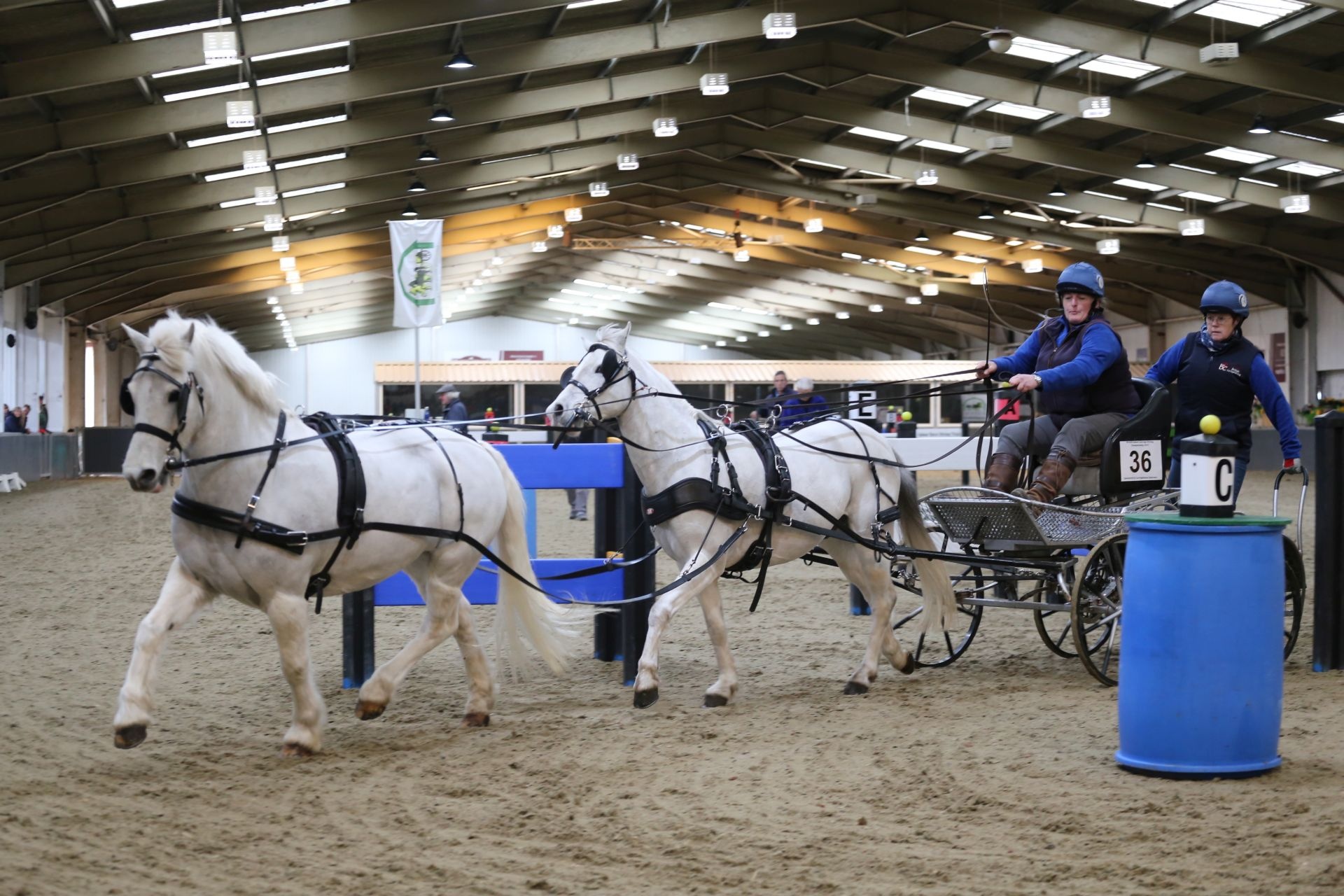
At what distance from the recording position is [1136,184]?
21.6 m

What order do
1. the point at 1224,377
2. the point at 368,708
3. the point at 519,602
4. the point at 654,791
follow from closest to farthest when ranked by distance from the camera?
1. the point at 654,791
2. the point at 368,708
3. the point at 519,602
4. the point at 1224,377

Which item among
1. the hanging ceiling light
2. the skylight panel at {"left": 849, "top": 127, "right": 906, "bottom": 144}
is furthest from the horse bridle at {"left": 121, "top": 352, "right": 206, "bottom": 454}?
the skylight panel at {"left": 849, "top": 127, "right": 906, "bottom": 144}

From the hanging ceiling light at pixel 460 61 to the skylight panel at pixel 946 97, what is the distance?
7.19 meters

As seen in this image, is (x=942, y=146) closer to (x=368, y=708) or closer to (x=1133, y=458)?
(x=1133, y=458)

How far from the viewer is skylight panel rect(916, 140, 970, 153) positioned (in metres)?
20.0

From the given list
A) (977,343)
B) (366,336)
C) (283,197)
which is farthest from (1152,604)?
(366,336)

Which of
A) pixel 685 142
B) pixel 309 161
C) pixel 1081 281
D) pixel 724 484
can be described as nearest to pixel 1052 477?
pixel 1081 281

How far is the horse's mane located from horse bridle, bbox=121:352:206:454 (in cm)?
4

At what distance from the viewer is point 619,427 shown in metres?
5.91

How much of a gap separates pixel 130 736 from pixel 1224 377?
5.41 m

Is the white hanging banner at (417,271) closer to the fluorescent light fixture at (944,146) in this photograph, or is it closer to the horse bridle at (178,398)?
the horse bridle at (178,398)

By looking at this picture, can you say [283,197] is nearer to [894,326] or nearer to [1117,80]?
[1117,80]

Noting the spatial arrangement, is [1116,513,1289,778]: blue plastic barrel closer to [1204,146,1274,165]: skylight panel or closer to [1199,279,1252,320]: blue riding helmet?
[1199,279,1252,320]: blue riding helmet

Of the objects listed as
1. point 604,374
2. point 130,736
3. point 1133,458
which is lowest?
point 130,736
